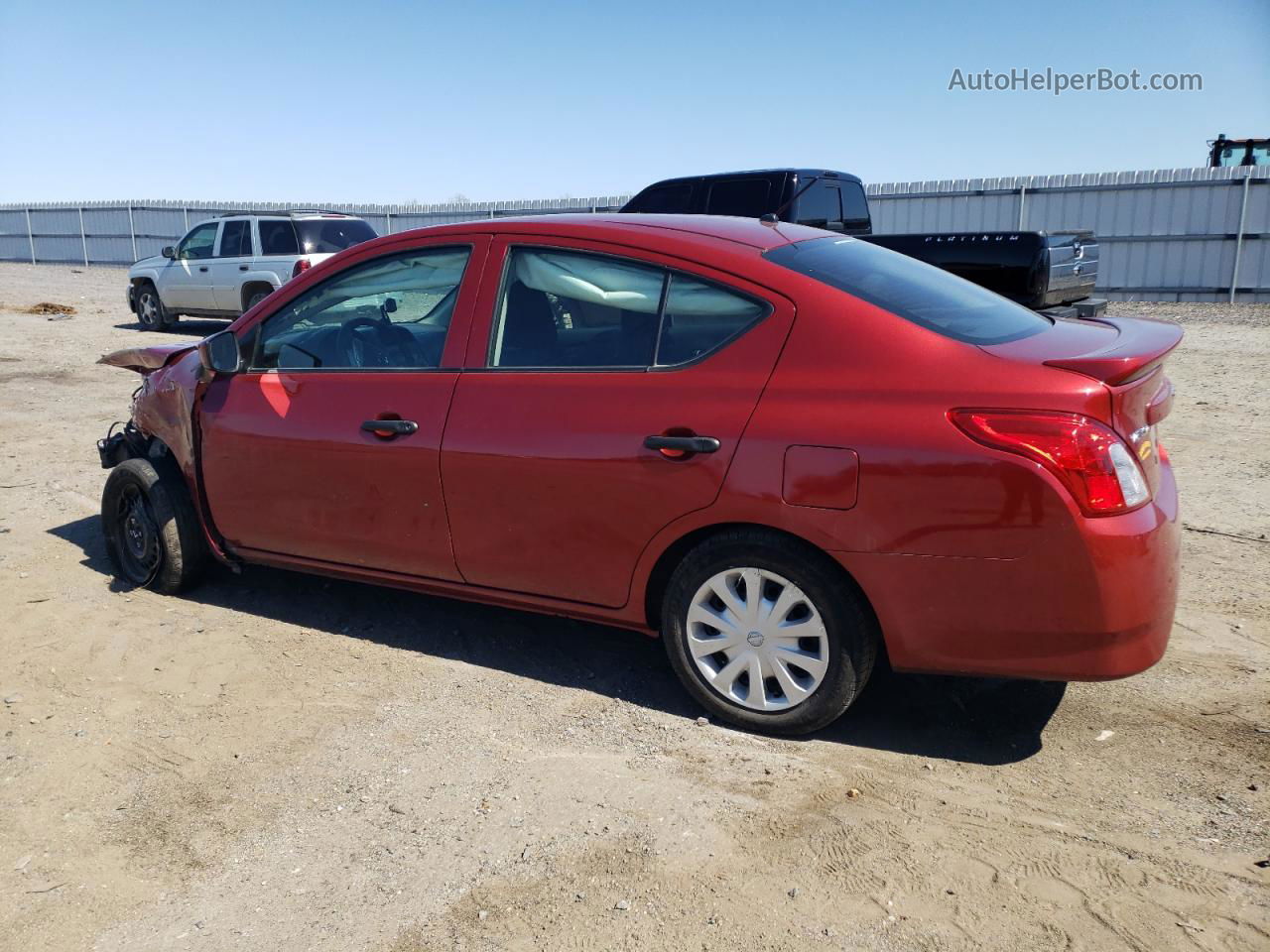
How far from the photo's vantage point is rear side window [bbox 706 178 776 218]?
1155cm

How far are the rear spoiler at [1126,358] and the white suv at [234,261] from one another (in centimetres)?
1325

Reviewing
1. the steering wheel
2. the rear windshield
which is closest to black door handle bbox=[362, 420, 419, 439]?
the steering wheel

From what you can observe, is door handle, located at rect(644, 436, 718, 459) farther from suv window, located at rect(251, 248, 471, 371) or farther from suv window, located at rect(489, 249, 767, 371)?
suv window, located at rect(251, 248, 471, 371)

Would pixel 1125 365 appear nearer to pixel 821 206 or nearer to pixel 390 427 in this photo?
pixel 390 427

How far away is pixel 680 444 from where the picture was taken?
12.0 feet

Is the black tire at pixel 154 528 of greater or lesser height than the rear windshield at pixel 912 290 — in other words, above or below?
below

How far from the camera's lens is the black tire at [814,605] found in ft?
11.6

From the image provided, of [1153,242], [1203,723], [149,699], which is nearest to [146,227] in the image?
[1153,242]

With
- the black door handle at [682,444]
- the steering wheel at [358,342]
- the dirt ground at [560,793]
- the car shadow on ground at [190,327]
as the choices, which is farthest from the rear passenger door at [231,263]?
the black door handle at [682,444]

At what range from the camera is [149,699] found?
420 centimetres

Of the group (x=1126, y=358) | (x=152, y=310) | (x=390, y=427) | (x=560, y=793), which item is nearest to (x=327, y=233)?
(x=152, y=310)

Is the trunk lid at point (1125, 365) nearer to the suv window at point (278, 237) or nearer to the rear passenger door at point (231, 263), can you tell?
the suv window at point (278, 237)

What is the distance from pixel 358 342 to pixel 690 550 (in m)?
1.78

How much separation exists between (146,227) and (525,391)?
3313 centimetres
